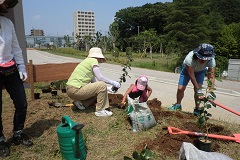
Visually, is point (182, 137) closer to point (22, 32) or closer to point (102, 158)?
point (102, 158)

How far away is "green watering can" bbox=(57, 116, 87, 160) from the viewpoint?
2.34 metres

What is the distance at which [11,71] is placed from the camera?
2.55 metres

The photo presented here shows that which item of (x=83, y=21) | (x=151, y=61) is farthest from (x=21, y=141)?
(x=83, y=21)

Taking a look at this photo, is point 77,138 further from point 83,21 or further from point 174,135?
point 83,21

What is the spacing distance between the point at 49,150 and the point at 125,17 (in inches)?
2690

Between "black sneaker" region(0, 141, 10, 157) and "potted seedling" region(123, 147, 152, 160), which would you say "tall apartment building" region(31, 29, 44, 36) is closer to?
"black sneaker" region(0, 141, 10, 157)

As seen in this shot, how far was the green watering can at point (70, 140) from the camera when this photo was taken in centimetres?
234

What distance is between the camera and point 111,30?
45062mm

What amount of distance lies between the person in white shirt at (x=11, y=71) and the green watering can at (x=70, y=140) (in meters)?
0.66

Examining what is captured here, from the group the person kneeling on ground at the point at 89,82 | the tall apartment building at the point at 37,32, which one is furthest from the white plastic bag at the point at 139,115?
the tall apartment building at the point at 37,32

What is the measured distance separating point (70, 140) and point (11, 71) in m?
1.03

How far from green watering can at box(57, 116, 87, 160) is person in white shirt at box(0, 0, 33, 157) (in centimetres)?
66

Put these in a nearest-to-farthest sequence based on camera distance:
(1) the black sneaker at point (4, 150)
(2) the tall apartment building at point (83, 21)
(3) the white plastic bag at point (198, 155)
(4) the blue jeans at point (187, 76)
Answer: (3) the white plastic bag at point (198, 155) → (1) the black sneaker at point (4, 150) → (4) the blue jeans at point (187, 76) → (2) the tall apartment building at point (83, 21)

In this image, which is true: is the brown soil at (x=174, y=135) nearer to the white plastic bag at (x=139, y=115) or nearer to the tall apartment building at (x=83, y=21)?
the white plastic bag at (x=139, y=115)
